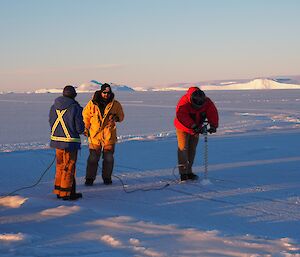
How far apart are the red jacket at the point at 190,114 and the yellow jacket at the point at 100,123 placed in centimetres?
95

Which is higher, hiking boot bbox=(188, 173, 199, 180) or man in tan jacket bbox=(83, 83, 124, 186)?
man in tan jacket bbox=(83, 83, 124, 186)

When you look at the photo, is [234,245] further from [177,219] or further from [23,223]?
[23,223]

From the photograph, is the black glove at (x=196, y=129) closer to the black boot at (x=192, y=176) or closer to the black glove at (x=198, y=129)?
the black glove at (x=198, y=129)

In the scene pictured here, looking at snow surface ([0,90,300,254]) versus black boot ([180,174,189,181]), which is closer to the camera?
snow surface ([0,90,300,254])

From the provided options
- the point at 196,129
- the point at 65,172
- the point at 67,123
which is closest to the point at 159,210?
the point at 65,172

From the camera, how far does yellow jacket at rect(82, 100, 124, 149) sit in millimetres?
7082

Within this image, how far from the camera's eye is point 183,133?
24.3ft

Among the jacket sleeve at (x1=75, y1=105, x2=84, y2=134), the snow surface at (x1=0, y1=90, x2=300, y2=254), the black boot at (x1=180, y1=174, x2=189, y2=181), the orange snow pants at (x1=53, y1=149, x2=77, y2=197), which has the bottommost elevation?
the snow surface at (x1=0, y1=90, x2=300, y2=254)

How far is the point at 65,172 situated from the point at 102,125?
3.86 ft

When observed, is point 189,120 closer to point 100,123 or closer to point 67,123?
point 100,123

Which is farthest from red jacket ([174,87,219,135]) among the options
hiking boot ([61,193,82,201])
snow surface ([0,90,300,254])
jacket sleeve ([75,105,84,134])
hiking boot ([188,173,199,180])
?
hiking boot ([61,193,82,201])

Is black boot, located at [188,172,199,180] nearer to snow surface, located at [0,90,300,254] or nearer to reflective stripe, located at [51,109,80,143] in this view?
snow surface, located at [0,90,300,254]

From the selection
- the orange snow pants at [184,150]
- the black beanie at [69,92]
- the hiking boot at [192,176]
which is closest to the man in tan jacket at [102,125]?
the black beanie at [69,92]

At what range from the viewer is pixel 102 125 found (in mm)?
7094
